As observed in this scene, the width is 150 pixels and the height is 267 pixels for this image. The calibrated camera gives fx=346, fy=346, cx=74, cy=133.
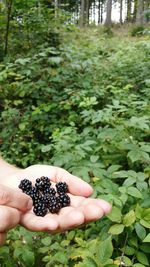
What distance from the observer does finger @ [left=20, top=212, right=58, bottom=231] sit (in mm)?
1503

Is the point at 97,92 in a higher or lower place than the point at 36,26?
lower

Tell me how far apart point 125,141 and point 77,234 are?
86 cm

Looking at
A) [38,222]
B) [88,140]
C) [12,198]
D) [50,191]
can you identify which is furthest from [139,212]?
[88,140]

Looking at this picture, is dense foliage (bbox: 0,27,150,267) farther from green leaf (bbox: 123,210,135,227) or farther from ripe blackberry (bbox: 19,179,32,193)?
ripe blackberry (bbox: 19,179,32,193)

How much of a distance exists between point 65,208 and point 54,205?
0.08 metres

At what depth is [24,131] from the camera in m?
5.03

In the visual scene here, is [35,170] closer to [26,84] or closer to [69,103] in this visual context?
[69,103]

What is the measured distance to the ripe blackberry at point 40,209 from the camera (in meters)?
1.71

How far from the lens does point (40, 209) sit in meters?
1.75

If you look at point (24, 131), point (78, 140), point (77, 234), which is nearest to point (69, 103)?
point (24, 131)

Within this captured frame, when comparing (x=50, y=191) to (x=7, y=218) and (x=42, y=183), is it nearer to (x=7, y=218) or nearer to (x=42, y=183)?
(x=42, y=183)

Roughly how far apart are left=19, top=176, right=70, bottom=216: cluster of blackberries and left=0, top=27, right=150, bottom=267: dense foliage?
1.08ft

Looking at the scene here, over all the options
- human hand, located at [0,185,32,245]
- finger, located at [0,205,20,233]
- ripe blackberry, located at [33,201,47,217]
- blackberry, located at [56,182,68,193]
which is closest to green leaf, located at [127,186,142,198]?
blackberry, located at [56,182,68,193]

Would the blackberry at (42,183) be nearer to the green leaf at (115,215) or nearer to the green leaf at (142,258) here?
the green leaf at (115,215)
